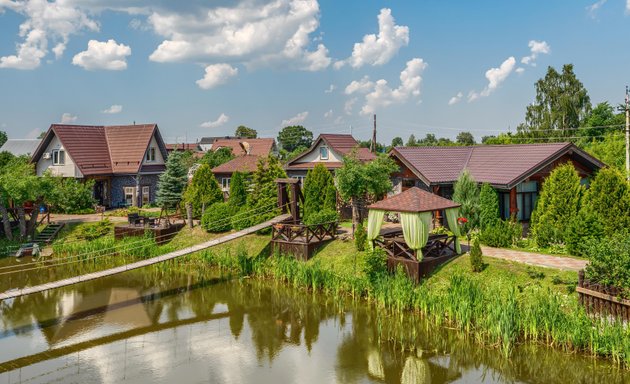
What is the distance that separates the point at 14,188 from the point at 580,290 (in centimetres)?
2551

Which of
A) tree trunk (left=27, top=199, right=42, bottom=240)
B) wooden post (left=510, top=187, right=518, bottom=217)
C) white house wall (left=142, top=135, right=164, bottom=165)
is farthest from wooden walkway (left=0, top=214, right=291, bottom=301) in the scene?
white house wall (left=142, top=135, right=164, bottom=165)

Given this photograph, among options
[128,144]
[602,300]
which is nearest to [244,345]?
[602,300]

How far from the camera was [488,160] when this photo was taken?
25281 millimetres

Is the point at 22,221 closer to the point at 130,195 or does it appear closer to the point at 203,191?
the point at 130,195

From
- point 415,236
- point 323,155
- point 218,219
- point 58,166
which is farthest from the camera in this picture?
point 323,155

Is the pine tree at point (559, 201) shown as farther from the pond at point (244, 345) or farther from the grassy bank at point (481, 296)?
the pond at point (244, 345)

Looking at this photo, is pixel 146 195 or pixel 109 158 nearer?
pixel 109 158

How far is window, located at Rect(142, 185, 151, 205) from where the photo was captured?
37125 millimetres

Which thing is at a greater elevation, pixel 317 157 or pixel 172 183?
pixel 317 157

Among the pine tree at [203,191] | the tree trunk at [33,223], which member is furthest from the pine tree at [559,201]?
the tree trunk at [33,223]

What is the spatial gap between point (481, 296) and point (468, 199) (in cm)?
903

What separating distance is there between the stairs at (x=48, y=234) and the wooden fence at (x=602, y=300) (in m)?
25.9

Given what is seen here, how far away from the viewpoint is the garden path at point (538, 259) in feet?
53.7

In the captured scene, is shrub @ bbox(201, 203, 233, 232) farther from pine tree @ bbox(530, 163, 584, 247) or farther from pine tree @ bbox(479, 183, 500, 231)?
pine tree @ bbox(530, 163, 584, 247)
